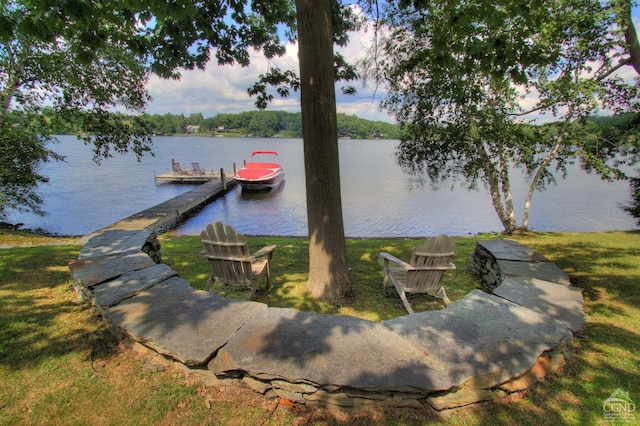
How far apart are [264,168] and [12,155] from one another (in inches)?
657

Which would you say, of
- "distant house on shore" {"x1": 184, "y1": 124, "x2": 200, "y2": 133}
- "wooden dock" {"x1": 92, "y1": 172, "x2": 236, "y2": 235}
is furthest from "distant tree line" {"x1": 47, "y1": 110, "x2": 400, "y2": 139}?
"wooden dock" {"x1": 92, "y1": 172, "x2": 236, "y2": 235}

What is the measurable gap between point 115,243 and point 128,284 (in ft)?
5.27

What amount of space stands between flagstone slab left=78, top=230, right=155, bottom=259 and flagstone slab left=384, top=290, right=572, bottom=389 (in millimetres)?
3647

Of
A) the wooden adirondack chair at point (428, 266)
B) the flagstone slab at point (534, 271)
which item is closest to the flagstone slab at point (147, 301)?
the wooden adirondack chair at point (428, 266)

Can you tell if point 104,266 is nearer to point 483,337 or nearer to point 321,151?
point 321,151

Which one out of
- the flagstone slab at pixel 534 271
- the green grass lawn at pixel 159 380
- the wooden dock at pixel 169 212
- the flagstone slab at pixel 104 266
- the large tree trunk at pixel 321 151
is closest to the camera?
the green grass lawn at pixel 159 380

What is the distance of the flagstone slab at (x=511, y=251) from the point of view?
4473 mm

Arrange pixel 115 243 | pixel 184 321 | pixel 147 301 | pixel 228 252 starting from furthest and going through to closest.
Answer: pixel 115 243 < pixel 228 252 < pixel 147 301 < pixel 184 321

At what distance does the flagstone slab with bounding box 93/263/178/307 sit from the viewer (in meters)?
2.89

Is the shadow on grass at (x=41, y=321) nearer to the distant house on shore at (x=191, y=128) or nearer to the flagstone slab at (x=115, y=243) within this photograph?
the flagstone slab at (x=115, y=243)

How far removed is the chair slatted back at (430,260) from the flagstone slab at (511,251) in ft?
3.85

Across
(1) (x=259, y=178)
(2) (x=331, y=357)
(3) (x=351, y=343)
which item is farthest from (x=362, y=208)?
(2) (x=331, y=357)

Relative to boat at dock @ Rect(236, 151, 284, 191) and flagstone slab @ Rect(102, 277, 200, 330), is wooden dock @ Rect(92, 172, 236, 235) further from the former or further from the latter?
flagstone slab @ Rect(102, 277, 200, 330)

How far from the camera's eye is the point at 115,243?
443 centimetres
